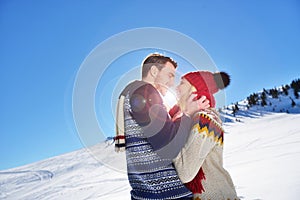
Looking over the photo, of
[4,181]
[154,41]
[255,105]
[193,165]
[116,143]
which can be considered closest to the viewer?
[193,165]

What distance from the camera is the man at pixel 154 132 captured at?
1166mm

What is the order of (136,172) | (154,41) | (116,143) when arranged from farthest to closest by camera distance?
(116,143)
(154,41)
(136,172)

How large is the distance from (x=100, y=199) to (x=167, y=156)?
9.10 metres

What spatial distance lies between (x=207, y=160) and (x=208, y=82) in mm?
428

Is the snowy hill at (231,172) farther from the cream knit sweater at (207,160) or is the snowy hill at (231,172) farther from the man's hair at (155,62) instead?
the man's hair at (155,62)

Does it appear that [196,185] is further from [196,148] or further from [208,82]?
[208,82]

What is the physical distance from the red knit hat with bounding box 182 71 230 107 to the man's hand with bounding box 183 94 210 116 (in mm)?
49

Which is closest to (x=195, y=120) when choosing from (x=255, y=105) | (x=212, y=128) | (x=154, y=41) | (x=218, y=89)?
(x=212, y=128)

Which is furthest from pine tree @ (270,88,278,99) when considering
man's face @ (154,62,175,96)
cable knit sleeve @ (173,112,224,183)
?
cable knit sleeve @ (173,112,224,183)

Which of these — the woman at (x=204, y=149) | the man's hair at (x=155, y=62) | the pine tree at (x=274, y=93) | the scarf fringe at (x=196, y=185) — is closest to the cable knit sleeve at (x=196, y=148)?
the woman at (x=204, y=149)

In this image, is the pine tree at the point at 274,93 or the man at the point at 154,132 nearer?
the man at the point at 154,132

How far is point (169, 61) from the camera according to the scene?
142 cm

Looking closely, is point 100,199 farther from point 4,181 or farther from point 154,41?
point 4,181

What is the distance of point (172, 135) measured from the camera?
114cm
